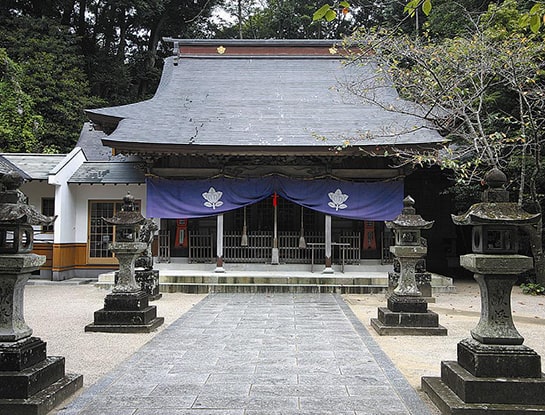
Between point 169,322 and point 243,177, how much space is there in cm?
602

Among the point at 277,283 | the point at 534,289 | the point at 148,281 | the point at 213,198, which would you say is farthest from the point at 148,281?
the point at 534,289

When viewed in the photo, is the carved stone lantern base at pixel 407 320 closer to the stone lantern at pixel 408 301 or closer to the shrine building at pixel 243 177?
the stone lantern at pixel 408 301

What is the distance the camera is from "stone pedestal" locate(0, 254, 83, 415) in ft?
13.5

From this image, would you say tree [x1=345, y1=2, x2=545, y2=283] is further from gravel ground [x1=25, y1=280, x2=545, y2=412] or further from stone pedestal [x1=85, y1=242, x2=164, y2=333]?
stone pedestal [x1=85, y1=242, x2=164, y2=333]

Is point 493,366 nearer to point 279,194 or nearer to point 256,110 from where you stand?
point 279,194

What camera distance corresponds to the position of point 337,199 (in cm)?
1348

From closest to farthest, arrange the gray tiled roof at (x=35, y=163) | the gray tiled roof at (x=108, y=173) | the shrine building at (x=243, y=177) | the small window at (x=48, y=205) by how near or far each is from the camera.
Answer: the shrine building at (x=243, y=177)
the gray tiled roof at (x=35, y=163)
the gray tiled roof at (x=108, y=173)
the small window at (x=48, y=205)

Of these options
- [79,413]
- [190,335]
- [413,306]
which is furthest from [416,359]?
[79,413]

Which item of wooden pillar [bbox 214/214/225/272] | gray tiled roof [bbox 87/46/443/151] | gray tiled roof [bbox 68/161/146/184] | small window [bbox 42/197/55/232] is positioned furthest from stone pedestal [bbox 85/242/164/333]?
small window [bbox 42/197/55/232]

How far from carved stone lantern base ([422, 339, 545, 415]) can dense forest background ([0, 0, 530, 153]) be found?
12.7m

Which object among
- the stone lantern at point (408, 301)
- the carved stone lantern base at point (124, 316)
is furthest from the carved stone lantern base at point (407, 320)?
the carved stone lantern base at point (124, 316)

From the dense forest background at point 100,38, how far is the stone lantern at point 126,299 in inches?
466

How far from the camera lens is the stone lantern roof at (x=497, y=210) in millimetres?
4562

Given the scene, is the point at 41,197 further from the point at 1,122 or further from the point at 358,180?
the point at 358,180
